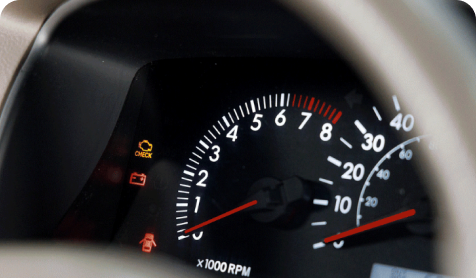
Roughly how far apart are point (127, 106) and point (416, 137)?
3.02 feet

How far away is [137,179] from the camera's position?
1.29m

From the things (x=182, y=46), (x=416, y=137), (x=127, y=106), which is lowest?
(x=416, y=137)

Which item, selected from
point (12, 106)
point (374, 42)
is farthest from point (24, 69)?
point (374, 42)

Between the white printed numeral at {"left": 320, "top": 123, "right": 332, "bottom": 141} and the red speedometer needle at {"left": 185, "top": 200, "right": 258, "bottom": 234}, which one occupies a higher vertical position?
the white printed numeral at {"left": 320, "top": 123, "right": 332, "bottom": 141}

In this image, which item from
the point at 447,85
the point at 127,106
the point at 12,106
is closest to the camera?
the point at 447,85

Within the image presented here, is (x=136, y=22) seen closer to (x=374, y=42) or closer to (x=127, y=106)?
→ (x=127, y=106)

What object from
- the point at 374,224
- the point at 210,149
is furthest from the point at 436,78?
the point at 210,149

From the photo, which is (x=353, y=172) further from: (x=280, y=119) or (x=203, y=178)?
(x=203, y=178)

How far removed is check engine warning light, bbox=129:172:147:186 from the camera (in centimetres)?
129

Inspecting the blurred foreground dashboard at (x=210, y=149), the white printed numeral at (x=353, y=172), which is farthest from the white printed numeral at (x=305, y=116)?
the white printed numeral at (x=353, y=172)

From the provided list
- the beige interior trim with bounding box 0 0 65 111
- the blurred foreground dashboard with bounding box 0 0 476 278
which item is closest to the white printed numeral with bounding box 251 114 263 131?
the blurred foreground dashboard with bounding box 0 0 476 278

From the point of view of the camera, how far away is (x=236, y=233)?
117 centimetres

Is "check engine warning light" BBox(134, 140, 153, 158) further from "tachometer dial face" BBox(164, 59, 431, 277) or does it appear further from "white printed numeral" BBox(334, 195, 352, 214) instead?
"white printed numeral" BBox(334, 195, 352, 214)

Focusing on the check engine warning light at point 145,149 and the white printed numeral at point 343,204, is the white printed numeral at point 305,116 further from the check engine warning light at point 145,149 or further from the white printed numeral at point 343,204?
the check engine warning light at point 145,149
